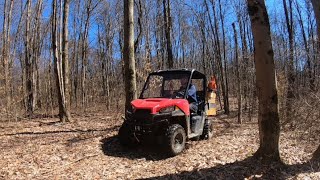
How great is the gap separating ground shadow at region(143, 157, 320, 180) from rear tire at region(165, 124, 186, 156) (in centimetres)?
136

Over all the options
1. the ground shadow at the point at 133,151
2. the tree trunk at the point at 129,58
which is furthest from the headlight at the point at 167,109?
the tree trunk at the point at 129,58

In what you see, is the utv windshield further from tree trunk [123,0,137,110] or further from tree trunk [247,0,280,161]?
tree trunk [247,0,280,161]

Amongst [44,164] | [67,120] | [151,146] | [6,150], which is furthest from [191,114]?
[67,120]

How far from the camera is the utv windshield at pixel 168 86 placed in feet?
31.4

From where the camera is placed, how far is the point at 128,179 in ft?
22.5

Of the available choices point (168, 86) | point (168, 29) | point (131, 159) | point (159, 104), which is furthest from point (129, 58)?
point (168, 29)

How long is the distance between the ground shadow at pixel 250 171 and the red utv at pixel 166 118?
1595 mm

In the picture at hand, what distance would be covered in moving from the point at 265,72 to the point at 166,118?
9.38ft

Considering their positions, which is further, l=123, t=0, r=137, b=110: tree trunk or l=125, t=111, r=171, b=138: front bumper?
l=123, t=0, r=137, b=110: tree trunk

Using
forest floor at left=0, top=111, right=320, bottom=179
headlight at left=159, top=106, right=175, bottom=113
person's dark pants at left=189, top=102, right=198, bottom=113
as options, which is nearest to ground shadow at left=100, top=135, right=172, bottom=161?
forest floor at left=0, top=111, right=320, bottom=179

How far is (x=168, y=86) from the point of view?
34.2ft

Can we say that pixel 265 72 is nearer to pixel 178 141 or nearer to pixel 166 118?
pixel 166 118

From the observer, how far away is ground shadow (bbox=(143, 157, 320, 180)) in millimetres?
6449

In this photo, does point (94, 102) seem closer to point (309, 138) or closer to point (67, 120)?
point (67, 120)
